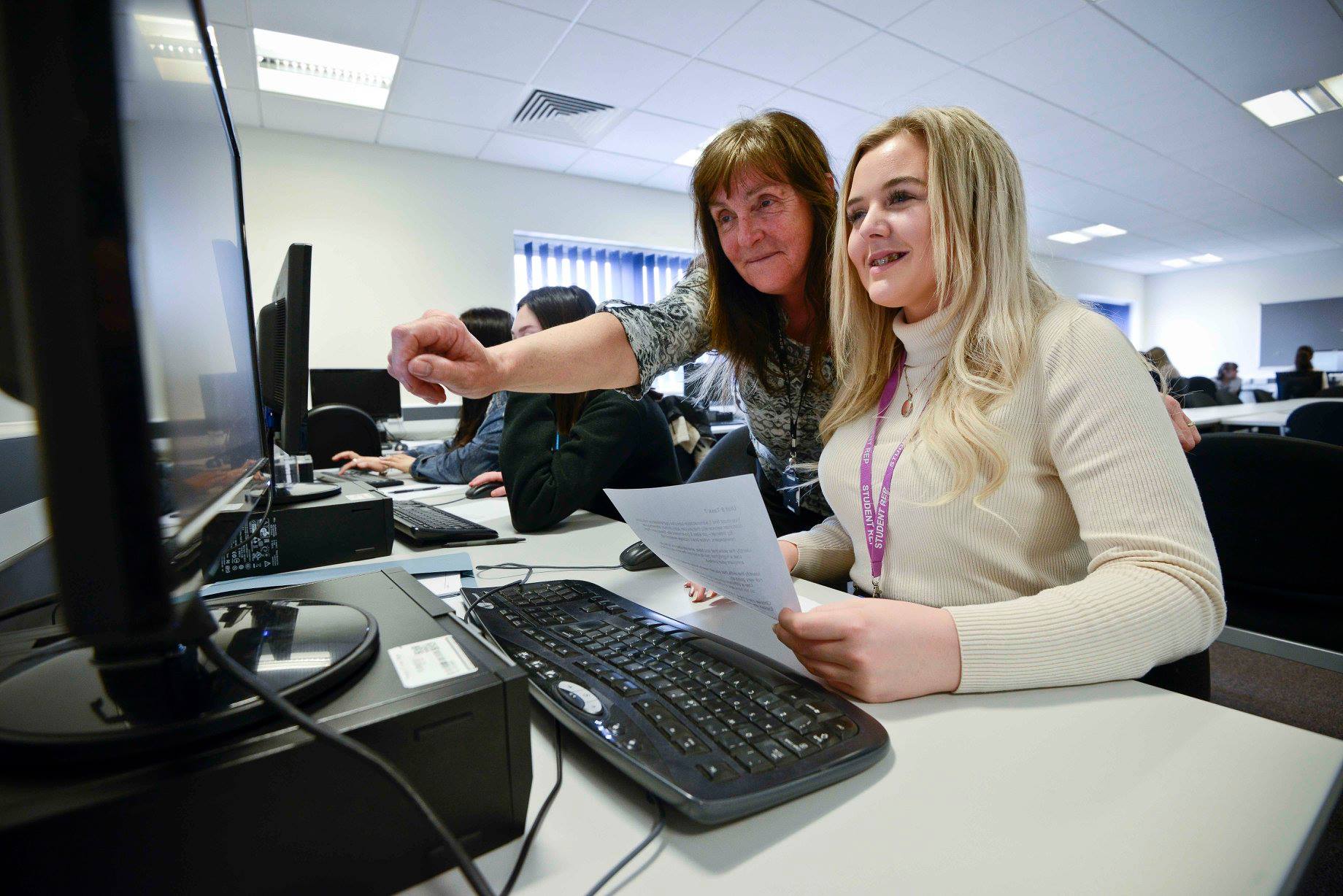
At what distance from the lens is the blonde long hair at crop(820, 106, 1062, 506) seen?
75 centimetres

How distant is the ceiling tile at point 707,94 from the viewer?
327cm

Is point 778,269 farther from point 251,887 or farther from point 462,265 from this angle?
point 462,265

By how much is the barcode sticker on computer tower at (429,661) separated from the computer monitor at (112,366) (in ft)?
0.10

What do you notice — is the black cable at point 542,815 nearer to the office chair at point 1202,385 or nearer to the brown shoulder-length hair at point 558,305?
the brown shoulder-length hair at point 558,305

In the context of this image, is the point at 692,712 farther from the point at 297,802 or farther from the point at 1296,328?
the point at 1296,328

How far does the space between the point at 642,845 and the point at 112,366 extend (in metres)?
0.33

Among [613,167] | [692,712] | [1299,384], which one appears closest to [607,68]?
[613,167]

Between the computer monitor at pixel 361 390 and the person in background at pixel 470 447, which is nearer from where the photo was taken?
the person in background at pixel 470 447

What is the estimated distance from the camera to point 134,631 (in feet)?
0.73

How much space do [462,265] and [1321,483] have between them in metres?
4.35

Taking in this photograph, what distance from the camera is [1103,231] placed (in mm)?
6777

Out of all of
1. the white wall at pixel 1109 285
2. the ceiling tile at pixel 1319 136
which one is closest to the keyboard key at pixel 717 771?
the ceiling tile at pixel 1319 136

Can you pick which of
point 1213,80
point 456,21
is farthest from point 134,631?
point 1213,80

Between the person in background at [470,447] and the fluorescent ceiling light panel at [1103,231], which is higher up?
the fluorescent ceiling light panel at [1103,231]
